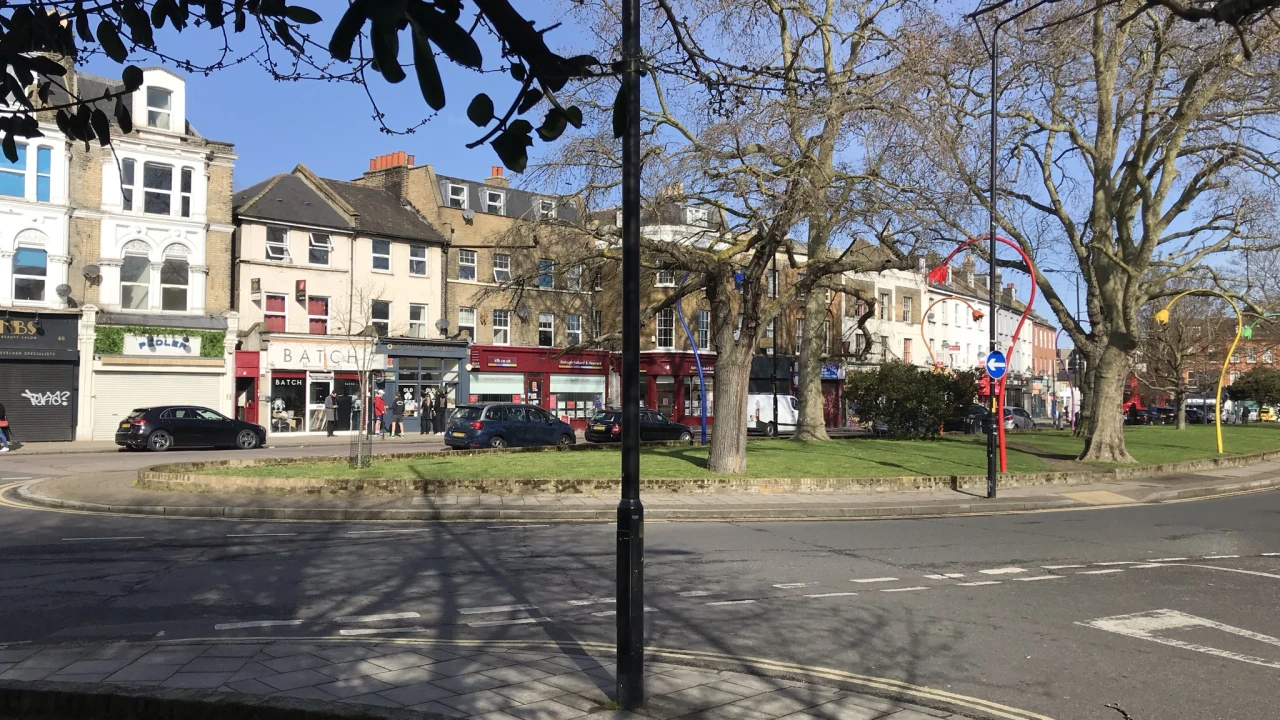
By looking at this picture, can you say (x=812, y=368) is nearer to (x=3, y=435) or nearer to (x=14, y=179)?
(x=3, y=435)

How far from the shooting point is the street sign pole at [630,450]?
221 inches

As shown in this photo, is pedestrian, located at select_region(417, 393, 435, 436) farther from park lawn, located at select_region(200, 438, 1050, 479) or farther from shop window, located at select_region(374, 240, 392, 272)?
park lawn, located at select_region(200, 438, 1050, 479)

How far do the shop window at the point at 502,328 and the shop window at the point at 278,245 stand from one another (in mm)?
10614

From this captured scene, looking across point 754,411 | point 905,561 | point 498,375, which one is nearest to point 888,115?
point 905,561

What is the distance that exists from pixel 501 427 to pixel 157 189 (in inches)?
653

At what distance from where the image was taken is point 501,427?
2984 centimetres

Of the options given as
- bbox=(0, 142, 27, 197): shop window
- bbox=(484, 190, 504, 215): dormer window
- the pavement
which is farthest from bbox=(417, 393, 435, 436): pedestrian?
the pavement

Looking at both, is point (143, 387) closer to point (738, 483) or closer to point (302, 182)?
point (302, 182)

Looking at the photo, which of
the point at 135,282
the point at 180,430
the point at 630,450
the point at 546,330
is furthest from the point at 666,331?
the point at 630,450

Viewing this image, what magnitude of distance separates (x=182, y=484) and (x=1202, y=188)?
2567 cm

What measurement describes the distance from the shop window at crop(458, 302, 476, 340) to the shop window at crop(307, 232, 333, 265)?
7.10 meters

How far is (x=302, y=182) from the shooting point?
1700 inches

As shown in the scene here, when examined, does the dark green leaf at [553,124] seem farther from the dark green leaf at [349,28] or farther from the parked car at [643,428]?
the parked car at [643,428]

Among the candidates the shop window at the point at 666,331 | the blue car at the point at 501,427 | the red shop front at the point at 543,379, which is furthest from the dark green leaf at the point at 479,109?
the shop window at the point at 666,331
